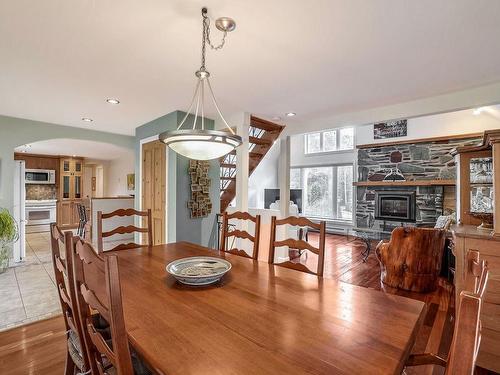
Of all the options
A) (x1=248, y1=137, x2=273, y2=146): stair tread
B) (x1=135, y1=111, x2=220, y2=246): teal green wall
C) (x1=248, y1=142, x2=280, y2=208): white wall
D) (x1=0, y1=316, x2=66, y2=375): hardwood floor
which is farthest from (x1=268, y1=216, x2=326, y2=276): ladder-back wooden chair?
(x1=248, y1=142, x2=280, y2=208): white wall

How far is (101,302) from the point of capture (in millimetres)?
830

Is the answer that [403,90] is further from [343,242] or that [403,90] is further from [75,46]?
[343,242]

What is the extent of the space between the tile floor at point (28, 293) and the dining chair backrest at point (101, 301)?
7.35 feet

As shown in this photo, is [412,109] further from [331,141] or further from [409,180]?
[331,141]

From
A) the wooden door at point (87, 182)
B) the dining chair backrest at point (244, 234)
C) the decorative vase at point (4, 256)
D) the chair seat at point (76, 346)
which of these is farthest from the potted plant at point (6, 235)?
the wooden door at point (87, 182)

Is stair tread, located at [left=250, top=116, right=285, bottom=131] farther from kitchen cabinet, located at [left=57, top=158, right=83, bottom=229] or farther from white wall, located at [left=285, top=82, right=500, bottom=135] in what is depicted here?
kitchen cabinet, located at [left=57, top=158, right=83, bottom=229]

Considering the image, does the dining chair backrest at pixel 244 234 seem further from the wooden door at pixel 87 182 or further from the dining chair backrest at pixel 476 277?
the wooden door at pixel 87 182

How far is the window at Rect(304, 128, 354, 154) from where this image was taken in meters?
7.46

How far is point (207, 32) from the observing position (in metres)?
1.79

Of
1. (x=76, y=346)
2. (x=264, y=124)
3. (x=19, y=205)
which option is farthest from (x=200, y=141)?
(x=19, y=205)

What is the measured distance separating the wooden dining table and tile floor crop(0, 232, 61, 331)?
77.3 inches

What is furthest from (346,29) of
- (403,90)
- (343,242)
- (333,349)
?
(343,242)

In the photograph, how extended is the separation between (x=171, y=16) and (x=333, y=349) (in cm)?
199

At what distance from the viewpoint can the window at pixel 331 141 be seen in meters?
7.46
